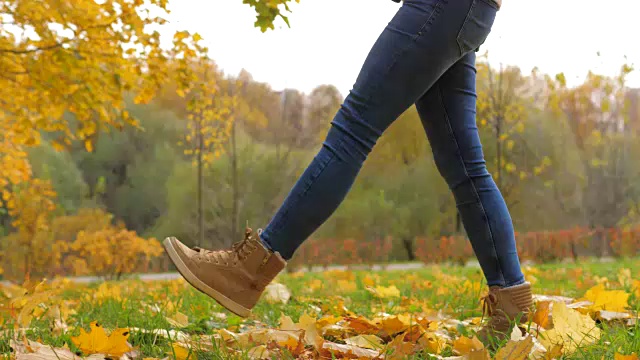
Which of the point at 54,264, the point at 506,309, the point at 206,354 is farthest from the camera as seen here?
the point at 54,264

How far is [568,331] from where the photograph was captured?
1.68 metres

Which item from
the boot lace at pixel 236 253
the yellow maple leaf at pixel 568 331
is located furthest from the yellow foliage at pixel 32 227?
the yellow maple leaf at pixel 568 331

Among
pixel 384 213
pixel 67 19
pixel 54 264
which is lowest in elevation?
pixel 54 264

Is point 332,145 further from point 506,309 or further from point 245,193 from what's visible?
point 245,193

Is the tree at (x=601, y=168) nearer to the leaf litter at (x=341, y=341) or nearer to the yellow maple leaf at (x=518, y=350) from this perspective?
the leaf litter at (x=341, y=341)

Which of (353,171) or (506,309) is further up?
(353,171)

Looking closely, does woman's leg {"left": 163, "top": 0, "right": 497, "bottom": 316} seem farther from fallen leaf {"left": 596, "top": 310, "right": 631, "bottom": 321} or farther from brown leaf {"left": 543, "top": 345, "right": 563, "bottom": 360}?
fallen leaf {"left": 596, "top": 310, "right": 631, "bottom": 321}

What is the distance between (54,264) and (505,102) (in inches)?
413

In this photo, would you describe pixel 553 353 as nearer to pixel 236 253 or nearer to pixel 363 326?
→ pixel 363 326

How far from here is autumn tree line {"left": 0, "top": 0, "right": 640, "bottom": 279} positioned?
12914mm

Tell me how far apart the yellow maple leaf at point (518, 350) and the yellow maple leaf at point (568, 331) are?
260 millimetres

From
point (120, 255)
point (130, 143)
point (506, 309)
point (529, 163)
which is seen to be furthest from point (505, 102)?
point (130, 143)

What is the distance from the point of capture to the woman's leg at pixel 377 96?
5.50ft

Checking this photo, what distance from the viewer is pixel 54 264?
539 inches
